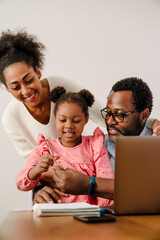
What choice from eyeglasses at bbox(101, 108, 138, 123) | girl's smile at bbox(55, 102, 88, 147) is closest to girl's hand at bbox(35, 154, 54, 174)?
girl's smile at bbox(55, 102, 88, 147)

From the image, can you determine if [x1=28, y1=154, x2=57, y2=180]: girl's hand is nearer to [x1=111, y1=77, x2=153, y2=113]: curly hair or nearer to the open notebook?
the open notebook

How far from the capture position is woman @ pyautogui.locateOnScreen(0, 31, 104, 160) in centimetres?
277

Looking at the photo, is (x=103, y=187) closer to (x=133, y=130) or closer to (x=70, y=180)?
(x=70, y=180)

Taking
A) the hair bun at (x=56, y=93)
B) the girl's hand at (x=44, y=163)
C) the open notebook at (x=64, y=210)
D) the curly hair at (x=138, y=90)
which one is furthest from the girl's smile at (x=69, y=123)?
the open notebook at (x=64, y=210)

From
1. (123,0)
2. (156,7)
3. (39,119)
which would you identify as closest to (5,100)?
(39,119)

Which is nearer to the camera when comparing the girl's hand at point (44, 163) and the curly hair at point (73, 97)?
the girl's hand at point (44, 163)

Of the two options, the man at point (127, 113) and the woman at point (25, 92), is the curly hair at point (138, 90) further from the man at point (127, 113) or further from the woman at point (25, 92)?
the woman at point (25, 92)

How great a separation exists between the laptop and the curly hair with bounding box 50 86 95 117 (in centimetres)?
123

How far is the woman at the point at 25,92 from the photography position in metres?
2.77

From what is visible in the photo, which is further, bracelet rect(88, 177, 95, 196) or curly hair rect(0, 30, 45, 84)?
curly hair rect(0, 30, 45, 84)

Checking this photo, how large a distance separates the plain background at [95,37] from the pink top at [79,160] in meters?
0.51

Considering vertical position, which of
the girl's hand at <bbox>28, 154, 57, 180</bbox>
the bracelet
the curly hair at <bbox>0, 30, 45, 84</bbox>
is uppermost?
the curly hair at <bbox>0, 30, 45, 84</bbox>

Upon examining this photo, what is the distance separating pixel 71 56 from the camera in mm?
3104

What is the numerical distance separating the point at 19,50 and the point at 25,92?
340 millimetres
